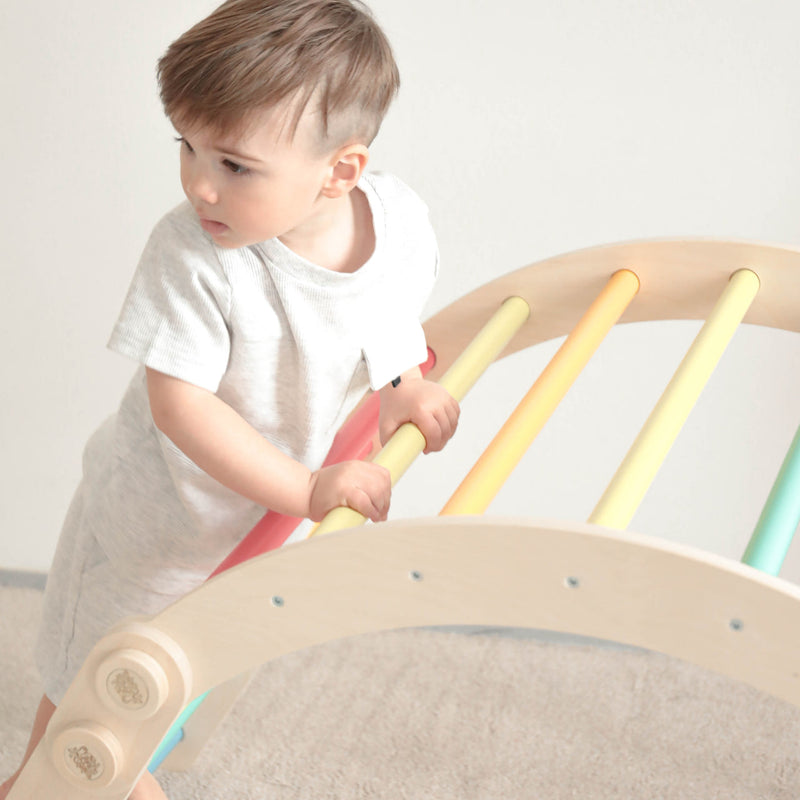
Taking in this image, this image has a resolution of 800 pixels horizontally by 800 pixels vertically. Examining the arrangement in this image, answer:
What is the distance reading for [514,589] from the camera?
0.62 m

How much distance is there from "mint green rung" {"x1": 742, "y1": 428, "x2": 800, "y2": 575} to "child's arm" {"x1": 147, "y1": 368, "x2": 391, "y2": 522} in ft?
0.79

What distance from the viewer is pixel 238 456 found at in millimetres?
740

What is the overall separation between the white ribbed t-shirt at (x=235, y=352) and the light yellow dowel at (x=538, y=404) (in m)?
0.12

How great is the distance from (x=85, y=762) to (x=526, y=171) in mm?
883

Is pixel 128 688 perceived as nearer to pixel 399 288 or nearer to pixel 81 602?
pixel 81 602

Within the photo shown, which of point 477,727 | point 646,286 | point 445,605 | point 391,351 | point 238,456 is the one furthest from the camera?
point 477,727

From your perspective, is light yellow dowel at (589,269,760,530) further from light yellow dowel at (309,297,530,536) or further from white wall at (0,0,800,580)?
white wall at (0,0,800,580)

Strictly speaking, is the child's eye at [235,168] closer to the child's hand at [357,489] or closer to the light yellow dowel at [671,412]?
the child's hand at [357,489]

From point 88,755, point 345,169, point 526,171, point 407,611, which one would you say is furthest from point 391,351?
point 526,171

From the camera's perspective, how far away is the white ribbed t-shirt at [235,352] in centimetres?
74

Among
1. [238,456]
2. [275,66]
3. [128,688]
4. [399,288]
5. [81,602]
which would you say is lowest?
[81,602]

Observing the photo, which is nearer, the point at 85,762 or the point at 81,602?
the point at 85,762

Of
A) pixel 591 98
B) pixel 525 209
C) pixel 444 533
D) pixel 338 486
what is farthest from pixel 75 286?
pixel 444 533

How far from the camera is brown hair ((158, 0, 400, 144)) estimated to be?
66cm
